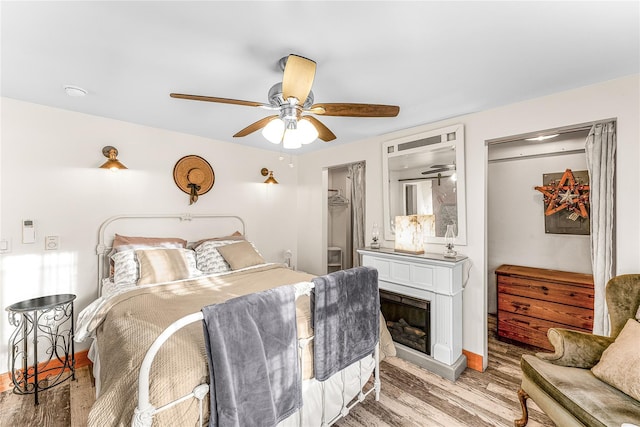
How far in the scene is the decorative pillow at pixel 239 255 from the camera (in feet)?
9.87

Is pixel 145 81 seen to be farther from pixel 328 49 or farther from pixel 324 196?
pixel 324 196

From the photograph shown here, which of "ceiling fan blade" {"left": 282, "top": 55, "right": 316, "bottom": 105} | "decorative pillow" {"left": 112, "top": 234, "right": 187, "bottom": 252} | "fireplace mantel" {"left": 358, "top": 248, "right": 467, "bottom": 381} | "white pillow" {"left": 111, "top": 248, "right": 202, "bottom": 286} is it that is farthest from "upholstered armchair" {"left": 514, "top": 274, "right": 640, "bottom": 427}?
"decorative pillow" {"left": 112, "top": 234, "right": 187, "bottom": 252}

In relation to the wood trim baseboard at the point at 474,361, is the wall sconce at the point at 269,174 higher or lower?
higher

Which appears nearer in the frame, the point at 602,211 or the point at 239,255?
the point at 602,211

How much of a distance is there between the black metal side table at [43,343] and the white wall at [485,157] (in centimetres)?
288

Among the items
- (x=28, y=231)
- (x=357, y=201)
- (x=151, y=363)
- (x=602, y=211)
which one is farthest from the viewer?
(x=357, y=201)

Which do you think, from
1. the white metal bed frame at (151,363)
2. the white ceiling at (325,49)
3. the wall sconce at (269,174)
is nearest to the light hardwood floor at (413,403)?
the white metal bed frame at (151,363)

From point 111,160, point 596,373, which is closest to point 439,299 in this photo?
point 596,373

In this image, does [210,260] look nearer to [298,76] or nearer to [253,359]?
[253,359]

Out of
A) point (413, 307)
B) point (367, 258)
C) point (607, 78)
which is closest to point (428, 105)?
point (607, 78)

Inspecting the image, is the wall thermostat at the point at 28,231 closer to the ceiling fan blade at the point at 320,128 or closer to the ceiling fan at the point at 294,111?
the ceiling fan at the point at 294,111

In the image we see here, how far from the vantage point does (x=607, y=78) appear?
1.94 m

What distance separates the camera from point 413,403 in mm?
2096

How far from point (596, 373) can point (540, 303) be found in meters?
1.45
